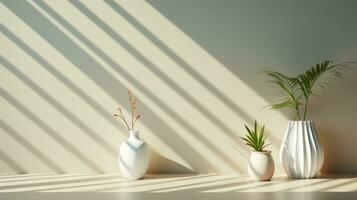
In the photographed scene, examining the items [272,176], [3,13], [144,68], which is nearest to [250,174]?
[272,176]

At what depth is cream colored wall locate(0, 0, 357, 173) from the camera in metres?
4.22

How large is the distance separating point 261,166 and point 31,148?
2183 millimetres

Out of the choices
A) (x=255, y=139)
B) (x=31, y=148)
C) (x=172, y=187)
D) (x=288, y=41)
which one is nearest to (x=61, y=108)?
(x=31, y=148)

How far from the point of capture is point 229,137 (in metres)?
4.29

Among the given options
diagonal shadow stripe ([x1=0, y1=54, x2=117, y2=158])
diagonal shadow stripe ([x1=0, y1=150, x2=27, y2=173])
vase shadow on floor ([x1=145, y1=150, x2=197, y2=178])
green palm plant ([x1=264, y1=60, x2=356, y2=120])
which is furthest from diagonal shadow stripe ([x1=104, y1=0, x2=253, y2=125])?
diagonal shadow stripe ([x1=0, y1=150, x2=27, y2=173])

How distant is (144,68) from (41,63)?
3.26ft

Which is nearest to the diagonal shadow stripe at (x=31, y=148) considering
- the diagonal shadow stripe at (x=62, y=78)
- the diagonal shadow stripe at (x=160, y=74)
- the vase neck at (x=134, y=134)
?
the diagonal shadow stripe at (x=62, y=78)

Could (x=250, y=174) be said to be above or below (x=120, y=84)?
below

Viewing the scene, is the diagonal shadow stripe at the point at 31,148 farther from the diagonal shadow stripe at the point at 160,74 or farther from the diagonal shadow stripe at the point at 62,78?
the diagonal shadow stripe at the point at 160,74

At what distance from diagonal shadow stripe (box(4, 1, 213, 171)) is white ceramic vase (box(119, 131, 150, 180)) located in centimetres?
34

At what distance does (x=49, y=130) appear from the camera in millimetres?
4371

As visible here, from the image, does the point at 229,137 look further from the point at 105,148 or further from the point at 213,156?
the point at 105,148

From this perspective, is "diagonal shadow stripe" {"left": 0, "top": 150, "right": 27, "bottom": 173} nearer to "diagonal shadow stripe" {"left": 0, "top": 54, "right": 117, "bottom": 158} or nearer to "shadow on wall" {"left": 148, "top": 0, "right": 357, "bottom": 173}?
"diagonal shadow stripe" {"left": 0, "top": 54, "right": 117, "bottom": 158}

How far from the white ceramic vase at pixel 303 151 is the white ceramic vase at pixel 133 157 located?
4.04 ft
